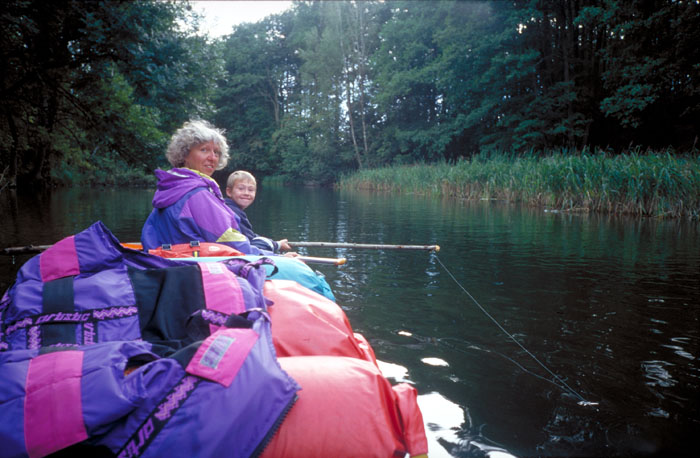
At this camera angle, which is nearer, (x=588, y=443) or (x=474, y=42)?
(x=588, y=443)

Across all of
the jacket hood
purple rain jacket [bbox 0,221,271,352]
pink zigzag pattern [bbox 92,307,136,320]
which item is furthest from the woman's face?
pink zigzag pattern [bbox 92,307,136,320]

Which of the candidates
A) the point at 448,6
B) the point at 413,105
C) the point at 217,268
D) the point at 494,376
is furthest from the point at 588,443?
the point at 413,105

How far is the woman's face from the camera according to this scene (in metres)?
3.38

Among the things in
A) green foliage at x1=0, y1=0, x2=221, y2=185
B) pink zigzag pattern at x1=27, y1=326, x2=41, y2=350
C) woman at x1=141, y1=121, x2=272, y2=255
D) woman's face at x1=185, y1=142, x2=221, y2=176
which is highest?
green foliage at x1=0, y1=0, x2=221, y2=185

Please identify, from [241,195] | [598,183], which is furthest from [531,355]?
[598,183]

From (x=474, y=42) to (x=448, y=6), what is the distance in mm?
3548

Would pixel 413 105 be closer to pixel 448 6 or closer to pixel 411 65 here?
pixel 411 65

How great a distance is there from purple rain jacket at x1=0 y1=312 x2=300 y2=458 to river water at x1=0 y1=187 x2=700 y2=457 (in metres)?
0.89

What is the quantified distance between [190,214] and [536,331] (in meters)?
2.56

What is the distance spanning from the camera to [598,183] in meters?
11.0

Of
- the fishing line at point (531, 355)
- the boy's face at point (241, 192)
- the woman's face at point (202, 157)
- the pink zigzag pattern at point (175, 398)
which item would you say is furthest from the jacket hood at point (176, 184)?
the fishing line at point (531, 355)

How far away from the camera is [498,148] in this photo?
2344cm

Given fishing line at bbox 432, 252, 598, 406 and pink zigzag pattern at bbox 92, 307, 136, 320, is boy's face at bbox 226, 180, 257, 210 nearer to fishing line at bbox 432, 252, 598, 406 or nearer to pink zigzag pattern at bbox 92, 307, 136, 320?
fishing line at bbox 432, 252, 598, 406

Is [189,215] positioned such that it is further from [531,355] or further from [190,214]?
[531,355]
